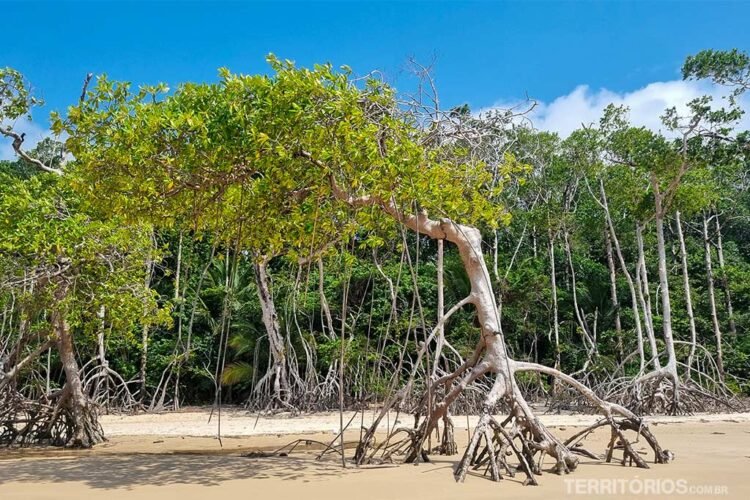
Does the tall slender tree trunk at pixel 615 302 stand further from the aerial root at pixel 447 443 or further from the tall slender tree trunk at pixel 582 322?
the aerial root at pixel 447 443

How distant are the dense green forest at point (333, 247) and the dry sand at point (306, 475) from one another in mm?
516

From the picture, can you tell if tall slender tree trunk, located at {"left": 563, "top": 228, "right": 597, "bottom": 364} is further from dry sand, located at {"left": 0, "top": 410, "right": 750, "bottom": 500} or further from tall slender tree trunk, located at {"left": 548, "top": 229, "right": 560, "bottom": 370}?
dry sand, located at {"left": 0, "top": 410, "right": 750, "bottom": 500}

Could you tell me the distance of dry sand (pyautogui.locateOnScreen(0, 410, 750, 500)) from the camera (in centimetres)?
480

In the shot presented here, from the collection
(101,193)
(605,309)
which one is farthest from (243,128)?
(605,309)

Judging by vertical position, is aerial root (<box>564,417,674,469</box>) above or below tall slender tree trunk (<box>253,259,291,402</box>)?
below

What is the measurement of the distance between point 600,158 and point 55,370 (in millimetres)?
14930

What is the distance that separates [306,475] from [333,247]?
9.21 feet

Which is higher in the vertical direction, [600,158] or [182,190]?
[600,158]

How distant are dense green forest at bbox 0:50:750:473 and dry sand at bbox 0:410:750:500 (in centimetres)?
52

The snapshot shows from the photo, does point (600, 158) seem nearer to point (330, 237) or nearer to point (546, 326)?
point (546, 326)

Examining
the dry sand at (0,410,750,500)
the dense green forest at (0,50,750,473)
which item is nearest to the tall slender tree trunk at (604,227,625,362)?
the dense green forest at (0,50,750,473)

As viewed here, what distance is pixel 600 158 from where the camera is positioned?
16.8 m

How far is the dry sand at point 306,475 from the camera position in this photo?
480 cm

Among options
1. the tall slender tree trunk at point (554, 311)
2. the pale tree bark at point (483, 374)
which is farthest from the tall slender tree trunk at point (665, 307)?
the pale tree bark at point (483, 374)
